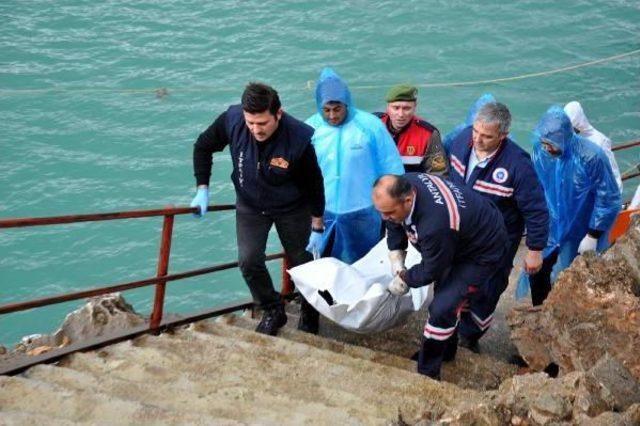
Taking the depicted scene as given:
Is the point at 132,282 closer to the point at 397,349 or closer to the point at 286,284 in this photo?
the point at 286,284

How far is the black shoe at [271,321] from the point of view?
476cm

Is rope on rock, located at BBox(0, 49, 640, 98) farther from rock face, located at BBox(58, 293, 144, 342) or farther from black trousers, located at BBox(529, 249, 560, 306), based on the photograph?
rock face, located at BBox(58, 293, 144, 342)

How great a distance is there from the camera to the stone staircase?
3.46 metres

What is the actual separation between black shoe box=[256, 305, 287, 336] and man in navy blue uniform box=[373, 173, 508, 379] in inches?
32.0

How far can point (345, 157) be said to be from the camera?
477 cm

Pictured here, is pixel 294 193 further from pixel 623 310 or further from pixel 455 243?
pixel 623 310

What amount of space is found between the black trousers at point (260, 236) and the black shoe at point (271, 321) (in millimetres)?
170

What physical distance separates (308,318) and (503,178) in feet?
4.99

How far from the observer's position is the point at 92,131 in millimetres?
12617

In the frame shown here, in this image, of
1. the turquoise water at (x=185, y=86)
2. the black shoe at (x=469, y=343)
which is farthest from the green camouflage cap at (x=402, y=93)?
the turquoise water at (x=185, y=86)

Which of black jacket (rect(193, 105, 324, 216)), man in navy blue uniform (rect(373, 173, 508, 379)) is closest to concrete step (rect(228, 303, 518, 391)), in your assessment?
man in navy blue uniform (rect(373, 173, 508, 379))

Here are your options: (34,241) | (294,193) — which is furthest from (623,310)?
(34,241)

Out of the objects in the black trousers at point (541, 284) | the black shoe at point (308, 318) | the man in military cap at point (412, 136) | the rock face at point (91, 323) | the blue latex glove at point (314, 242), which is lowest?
the rock face at point (91, 323)

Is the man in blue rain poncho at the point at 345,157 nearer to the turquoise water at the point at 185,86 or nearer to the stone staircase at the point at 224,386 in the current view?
the stone staircase at the point at 224,386
